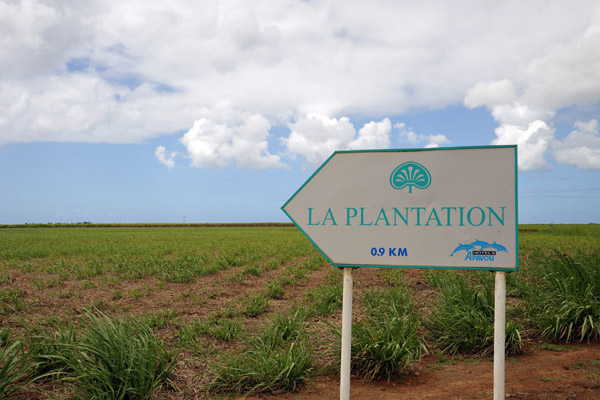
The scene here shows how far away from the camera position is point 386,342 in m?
4.29

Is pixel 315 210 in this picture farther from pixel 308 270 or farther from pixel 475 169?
pixel 308 270

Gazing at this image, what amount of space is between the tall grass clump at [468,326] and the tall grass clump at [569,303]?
22.8 inches

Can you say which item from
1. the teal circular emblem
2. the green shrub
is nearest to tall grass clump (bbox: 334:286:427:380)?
the teal circular emblem

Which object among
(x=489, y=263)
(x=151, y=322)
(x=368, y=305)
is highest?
(x=489, y=263)

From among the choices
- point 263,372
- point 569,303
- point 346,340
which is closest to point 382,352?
point 346,340

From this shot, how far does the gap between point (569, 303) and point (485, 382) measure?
6.56 ft

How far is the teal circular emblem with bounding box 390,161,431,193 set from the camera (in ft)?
11.1

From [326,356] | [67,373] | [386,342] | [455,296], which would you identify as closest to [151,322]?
[67,373]

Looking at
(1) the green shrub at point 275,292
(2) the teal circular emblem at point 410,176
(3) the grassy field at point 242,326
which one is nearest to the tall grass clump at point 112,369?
(3) the grassy field at point 242,326

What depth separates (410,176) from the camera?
11.2ft

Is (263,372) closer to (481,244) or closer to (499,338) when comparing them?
(499,338)

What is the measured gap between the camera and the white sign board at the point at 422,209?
3287 millimetres

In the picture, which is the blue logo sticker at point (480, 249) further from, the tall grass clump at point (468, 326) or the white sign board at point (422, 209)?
the tall grass clump at point (468, 326)

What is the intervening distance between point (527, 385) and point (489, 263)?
1604mm
